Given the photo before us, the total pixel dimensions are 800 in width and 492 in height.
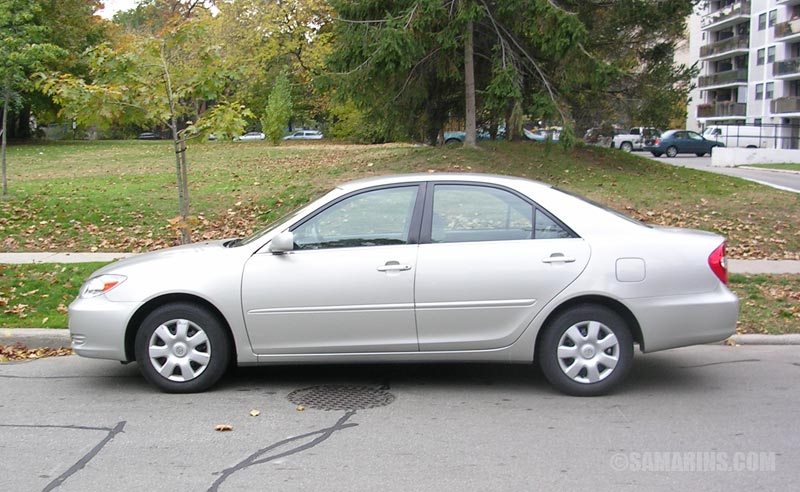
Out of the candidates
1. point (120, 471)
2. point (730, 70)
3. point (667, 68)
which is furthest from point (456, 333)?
point (730, 70)

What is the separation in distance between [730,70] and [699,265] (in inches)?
2573

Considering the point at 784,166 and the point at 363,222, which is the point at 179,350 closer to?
the point at 363,222

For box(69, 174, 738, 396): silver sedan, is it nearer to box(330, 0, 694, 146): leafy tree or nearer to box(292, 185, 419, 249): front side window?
box(292, 185, 419, 249): front side window

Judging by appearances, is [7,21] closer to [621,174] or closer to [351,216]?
[351,216]

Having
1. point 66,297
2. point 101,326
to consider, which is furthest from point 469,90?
point 101,326

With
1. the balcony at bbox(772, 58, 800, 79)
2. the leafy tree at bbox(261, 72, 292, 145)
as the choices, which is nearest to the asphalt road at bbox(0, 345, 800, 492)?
the leafy tree at bbox(261, 72, 292, 145)

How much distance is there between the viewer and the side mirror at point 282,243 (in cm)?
596

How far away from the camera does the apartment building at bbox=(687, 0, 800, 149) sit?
52.8 m

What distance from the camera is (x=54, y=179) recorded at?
1930 centimetres

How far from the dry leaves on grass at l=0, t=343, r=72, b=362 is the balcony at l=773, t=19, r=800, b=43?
54099 millimetres

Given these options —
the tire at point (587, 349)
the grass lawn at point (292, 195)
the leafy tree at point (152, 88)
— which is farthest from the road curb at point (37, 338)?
the tire at point (587, 349)

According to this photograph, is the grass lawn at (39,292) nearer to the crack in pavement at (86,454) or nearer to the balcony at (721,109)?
the crack in pavement at (86,454)

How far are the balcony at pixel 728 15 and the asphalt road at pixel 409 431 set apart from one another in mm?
59296

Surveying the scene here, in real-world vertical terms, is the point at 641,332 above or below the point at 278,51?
below
